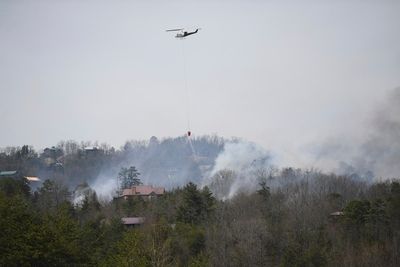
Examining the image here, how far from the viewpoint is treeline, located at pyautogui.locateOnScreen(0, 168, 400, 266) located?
21.7m

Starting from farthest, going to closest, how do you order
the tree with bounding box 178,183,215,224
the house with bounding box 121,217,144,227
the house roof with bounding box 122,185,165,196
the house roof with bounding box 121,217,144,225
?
the house roof with bounding box 122,185,165,196 → the house roof with bounding box 121,217,144,225 → the house with bounding box 121,217,144,227 → the tree with bounding box 178,183,215,224

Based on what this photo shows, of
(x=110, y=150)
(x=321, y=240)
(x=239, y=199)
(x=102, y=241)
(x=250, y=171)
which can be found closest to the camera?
(x=102, y=241)

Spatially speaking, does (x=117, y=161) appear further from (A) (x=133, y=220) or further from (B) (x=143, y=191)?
(A) (x=133, y=220)

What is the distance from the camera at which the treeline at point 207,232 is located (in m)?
21.7

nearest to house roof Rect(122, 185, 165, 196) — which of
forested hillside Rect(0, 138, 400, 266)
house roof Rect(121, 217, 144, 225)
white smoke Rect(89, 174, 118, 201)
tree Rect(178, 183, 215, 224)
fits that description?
forested hillside Rect(0, 138, 400, 266)

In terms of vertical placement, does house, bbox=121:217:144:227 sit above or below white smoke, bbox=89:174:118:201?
below

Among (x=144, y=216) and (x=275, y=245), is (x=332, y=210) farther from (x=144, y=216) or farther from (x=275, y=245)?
(x=144, y=216)

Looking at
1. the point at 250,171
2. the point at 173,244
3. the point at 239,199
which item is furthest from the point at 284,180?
the point at 173,244

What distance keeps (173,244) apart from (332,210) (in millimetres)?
24207

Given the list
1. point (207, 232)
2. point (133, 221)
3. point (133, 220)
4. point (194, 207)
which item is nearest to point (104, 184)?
point (133, 220)

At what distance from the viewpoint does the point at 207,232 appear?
1715 inches

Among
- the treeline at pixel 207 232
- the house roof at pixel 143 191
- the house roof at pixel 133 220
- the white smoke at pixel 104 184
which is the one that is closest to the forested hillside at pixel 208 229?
the treeline at pixel 207 232

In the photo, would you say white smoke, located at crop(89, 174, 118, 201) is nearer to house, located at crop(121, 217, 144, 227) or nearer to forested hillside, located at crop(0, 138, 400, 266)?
forested hillside, located at crop(0, 138, 400, 266)

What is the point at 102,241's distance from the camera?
3803 cm
